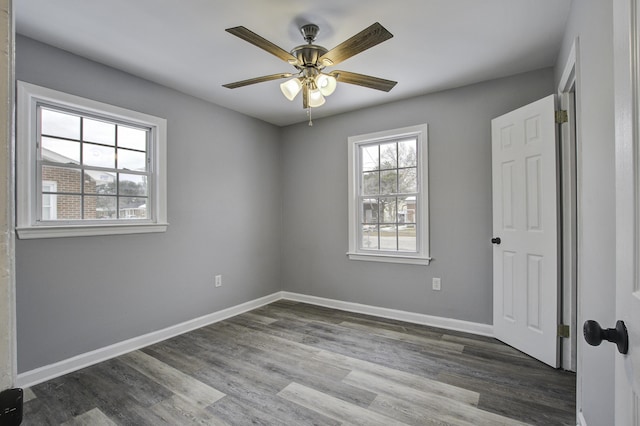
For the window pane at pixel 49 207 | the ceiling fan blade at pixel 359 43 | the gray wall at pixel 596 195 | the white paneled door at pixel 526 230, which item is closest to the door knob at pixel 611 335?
the gray wall at pixel 596 195

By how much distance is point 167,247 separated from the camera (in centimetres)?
319

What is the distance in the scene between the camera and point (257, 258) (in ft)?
13.9

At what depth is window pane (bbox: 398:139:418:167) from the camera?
11.9 feet

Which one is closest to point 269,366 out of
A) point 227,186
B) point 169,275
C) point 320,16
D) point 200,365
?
point 200,365

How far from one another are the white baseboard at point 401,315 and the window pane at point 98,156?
2.80 metres

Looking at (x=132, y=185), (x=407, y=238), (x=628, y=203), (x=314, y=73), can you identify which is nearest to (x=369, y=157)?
(x=407, y=238)

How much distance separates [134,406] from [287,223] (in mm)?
2896

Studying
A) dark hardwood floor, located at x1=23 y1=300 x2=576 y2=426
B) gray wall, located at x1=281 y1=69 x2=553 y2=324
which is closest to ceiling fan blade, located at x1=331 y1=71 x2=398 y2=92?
gray wall, located at x1=281 y1=69 x2=553 y2=324

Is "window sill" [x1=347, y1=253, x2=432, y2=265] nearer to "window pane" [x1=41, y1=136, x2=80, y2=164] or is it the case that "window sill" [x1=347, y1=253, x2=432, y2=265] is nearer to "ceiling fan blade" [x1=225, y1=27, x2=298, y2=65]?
"ceiling fan blade" [x1=225, y1=27, x2=298, y2=65]

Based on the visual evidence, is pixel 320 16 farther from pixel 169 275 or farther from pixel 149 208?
pixel 169 275

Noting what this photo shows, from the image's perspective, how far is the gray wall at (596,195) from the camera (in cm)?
129

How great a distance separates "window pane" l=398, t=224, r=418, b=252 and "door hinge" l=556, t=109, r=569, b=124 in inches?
66.0

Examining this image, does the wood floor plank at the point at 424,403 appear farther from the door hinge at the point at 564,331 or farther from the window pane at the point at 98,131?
the window pane at the point at 98,131

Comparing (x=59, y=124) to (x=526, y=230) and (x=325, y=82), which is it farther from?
(x=526, y=230)
